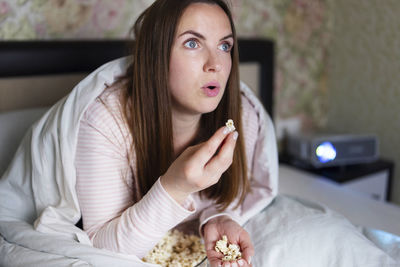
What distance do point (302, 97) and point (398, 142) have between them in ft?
1.84

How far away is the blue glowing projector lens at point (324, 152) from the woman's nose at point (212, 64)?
111cm

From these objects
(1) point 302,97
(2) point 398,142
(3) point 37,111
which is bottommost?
(2) point 398,142

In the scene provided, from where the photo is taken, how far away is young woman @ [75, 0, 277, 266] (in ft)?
2.70

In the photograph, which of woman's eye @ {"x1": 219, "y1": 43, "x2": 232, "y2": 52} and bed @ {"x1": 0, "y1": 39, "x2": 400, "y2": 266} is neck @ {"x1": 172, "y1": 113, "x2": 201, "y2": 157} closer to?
woman's eye @ {"x1": 219, "y1": 43, "x2": 232, "y2": 52}

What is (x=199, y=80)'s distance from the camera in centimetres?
89

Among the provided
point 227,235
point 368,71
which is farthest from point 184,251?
point 368,71

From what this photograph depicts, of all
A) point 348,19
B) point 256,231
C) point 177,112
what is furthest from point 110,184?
point 348,19

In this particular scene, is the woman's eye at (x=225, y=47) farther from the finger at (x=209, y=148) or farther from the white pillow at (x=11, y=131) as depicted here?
the white pillow at (x=11, y=131)

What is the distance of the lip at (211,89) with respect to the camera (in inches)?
35.4

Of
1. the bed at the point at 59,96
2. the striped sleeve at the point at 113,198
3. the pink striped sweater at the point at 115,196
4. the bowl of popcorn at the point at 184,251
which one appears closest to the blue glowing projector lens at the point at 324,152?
the bed at the point at 59,96

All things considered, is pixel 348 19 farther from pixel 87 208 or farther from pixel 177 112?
pixel 87 208

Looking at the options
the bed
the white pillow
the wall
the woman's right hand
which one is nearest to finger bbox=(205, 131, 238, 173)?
the woman's right hand

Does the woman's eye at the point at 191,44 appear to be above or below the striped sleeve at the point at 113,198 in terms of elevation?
above

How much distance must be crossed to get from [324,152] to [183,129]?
40.9 inches
